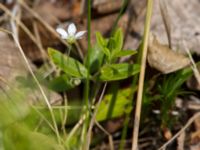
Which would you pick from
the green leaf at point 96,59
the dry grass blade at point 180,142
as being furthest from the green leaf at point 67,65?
the dry grass blade at point 180,142

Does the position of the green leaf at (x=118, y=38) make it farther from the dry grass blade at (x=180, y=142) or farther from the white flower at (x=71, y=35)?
the dry grass blade at (x=180, y=142)

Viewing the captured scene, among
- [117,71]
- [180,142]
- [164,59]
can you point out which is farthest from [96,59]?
[180,142]

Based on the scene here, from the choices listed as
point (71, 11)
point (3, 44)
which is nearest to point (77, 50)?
point (3, 44)

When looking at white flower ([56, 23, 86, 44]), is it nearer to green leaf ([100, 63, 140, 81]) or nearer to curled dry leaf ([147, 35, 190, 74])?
green leaf ([100, 63, 140, 81])

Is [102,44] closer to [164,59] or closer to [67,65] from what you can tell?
[67,65]

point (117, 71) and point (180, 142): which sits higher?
point (117, 71)
